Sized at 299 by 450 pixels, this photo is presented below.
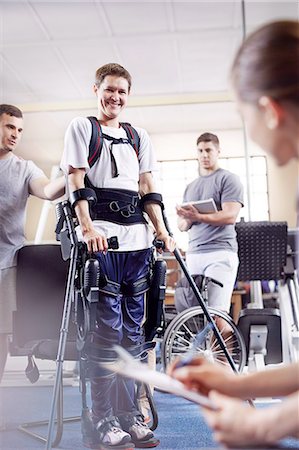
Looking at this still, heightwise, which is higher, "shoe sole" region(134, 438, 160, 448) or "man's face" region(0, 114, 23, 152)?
"man's face" region(0, 114, 23, 152)

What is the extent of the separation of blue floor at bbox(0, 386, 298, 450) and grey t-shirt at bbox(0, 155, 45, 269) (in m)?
0.54

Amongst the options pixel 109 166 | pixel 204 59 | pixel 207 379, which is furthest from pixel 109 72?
pixel 207 379

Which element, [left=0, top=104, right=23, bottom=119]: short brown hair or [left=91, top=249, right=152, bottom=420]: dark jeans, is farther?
[left=0, top=104, right=23, bottom=119]: short brown hair

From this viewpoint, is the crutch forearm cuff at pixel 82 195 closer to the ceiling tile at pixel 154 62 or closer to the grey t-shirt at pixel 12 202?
the grey t-shirt at pixel 12 202

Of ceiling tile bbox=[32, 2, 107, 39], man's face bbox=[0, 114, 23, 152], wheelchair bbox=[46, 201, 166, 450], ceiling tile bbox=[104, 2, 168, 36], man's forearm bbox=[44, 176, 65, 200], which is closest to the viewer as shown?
wheelchair bbox=[46, 201, 166, 450]

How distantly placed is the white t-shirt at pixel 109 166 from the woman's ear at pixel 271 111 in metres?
1.16

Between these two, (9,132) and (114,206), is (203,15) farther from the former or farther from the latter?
(114,206)

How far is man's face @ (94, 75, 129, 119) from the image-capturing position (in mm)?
1795

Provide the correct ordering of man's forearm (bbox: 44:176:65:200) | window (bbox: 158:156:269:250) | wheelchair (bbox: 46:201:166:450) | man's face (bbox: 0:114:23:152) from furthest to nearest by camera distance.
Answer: window (bbox: 158:156:269:250) < man's face (bbox: 0:114:23:152) < man's forearm (bbox: 44:176:65:200) < wheelchair (bbox: 46:201:166:450)

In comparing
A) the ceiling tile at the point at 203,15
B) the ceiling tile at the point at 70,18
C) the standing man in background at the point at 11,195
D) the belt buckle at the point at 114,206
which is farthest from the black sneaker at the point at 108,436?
the ceiling tile at the point at 203,15

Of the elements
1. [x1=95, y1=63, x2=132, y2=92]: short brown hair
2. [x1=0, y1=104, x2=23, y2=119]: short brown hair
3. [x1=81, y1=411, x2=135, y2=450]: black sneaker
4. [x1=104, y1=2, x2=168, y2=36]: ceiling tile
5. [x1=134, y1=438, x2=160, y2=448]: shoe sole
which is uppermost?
[x1=104, y1=2, x2=168, y2=36]: ceiling tile

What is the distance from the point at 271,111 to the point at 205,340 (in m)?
1.83

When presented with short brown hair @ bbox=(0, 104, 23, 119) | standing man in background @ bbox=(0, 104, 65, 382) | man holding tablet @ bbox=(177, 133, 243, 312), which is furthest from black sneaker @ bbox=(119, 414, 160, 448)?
short brown hair @ bbox=(0, 104, 23, 119)

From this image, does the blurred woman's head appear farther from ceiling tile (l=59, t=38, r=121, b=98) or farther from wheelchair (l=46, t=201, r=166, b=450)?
ceiling tile (l=59, t=38, r=121, b=98)
